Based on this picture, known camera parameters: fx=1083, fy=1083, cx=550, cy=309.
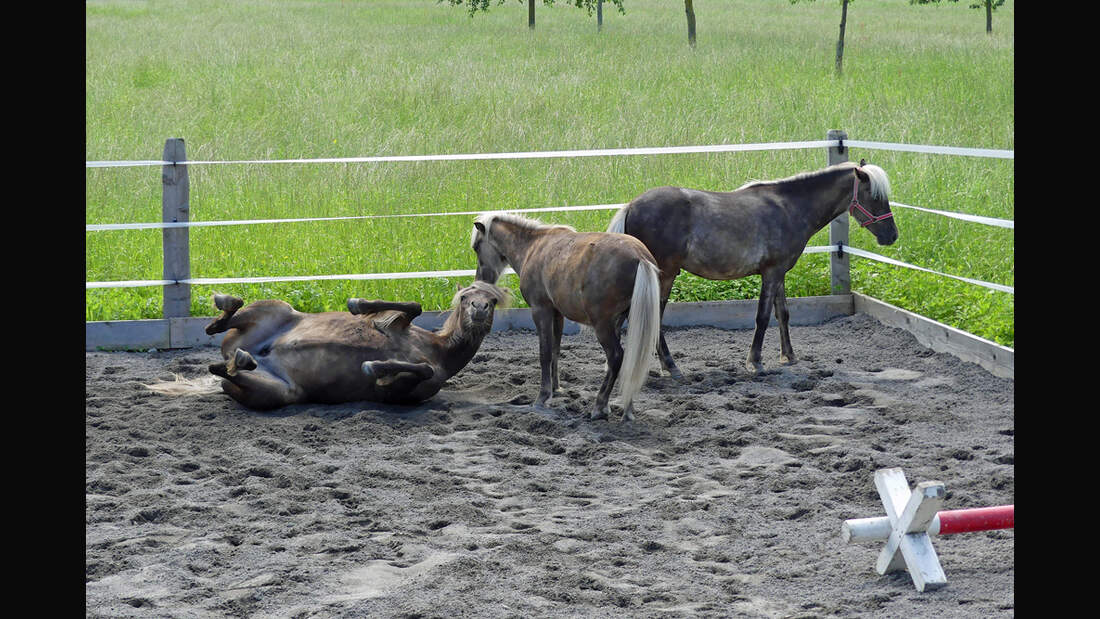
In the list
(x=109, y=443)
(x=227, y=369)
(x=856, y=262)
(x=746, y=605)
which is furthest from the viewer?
(x=856, y=262)

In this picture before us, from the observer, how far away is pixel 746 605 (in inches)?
149

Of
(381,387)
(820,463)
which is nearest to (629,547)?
(820,463)

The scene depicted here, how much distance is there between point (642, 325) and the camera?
593 centimetres

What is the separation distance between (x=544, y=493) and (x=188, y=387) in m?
2.80

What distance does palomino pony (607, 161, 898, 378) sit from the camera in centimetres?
729

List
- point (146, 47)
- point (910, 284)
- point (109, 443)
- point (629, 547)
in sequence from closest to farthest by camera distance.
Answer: point (629, 547) < point (109, 443) < point (910, 284) < point (146, 47)

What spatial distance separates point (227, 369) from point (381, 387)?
88cm

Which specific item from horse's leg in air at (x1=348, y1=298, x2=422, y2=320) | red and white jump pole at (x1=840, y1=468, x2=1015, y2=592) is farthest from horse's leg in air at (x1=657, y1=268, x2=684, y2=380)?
red and white jump pole at (x1=840, y1=468, x2=1015, y2=592)

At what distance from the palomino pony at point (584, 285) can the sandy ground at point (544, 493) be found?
1.11 ft

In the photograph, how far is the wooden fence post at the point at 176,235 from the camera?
8.14m

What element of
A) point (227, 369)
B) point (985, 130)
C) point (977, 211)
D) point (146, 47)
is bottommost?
point (227, 369)

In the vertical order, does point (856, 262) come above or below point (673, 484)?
above

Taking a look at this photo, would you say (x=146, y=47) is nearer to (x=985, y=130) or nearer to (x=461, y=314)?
(x=985, y=130)

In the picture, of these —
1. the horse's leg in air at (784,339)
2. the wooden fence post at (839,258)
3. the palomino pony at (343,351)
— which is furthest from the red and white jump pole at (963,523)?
the wooden fence post at (839,258)
